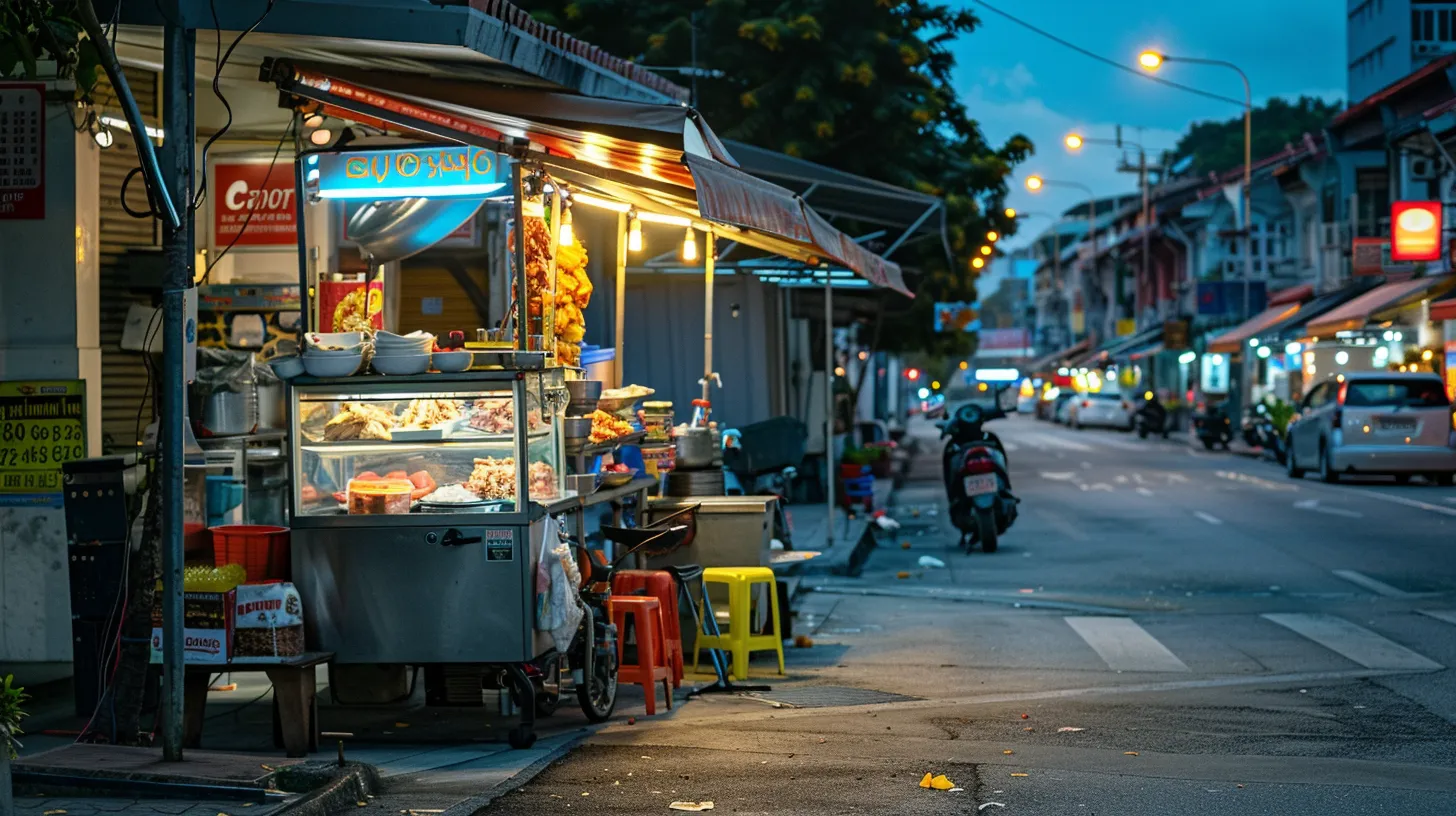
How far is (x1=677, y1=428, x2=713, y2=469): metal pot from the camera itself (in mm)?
12375

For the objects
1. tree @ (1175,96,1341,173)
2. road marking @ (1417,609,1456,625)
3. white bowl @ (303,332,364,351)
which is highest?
tree @ (1175,96,1341,173)

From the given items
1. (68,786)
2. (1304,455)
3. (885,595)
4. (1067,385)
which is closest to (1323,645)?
(885,595)

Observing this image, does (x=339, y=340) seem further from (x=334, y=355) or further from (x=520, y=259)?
(x=520, y=259)

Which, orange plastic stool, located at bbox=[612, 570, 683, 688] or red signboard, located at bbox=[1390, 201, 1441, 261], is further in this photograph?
red signboard, located at bbox=[1390, 201, 1441, 261]

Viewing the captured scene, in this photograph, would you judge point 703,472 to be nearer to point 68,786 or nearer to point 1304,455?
point 68,786

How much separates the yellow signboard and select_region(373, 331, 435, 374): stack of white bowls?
254 centimetres

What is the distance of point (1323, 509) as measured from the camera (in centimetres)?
2266

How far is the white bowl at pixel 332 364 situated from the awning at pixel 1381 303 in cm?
3024

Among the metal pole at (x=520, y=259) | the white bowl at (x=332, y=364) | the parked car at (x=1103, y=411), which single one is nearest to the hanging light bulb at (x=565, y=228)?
the metal pole at (x=520, y=259)

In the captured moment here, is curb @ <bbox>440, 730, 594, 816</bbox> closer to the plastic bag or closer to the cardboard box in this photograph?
the plastic bag

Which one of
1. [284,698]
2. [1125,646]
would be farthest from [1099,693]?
[284,698]

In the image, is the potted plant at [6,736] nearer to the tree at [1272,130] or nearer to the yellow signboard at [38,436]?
the yellow signboard at [38,436]

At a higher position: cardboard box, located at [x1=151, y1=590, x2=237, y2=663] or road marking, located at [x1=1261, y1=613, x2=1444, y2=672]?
cardboard box, located at [x1=151, y1=590, x2=237, y2=663]

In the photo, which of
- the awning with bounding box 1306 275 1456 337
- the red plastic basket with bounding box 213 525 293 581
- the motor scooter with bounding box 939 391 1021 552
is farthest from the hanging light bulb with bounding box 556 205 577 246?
the awning with bounding box 1306 275 1456 337
